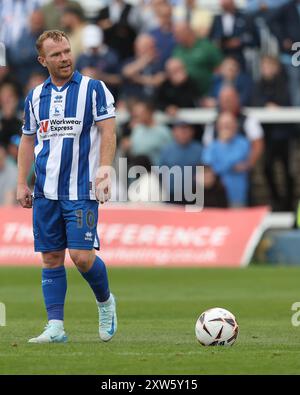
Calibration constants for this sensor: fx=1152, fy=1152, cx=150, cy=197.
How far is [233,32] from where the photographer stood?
22.2 metres

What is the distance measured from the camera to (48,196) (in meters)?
9.73

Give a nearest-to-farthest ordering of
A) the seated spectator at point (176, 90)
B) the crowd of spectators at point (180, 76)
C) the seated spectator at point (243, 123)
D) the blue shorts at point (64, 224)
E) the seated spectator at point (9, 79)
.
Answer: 1. the blue shorts at point (64, 224)
2. the seated spectator at point (243, 123)
3. the crowd of spectators at point (180, 76)
4. the seated spectator at point (176, 90)
5. the seated spectator at point (9, 79)

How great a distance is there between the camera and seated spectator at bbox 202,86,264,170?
70.5 ft

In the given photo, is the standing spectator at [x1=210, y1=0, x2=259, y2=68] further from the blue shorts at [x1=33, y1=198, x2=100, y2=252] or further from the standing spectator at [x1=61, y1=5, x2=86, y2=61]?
the blue shorts at [x1=33, y1=198, x2=100, y2=252]

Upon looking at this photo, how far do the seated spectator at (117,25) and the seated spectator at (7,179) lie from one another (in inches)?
123

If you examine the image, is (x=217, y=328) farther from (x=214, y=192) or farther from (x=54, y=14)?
(x=54, y=14)

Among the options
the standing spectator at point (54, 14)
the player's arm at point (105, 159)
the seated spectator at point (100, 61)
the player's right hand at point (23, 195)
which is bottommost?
the player's right hand at point (23, 195)

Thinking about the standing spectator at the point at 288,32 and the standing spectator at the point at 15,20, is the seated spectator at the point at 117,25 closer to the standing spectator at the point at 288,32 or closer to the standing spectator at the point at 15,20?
the standing spectator at the point at 15,20

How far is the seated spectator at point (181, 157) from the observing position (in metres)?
21.8

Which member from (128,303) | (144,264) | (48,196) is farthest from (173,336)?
(144,264)

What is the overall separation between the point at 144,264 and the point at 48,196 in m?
11.9

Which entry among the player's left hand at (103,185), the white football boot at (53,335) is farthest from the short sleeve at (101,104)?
the white football boot at (53,335)

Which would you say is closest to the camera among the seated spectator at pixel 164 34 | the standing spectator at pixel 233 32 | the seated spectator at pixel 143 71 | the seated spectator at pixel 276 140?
the standing spectator at pixel 233 32

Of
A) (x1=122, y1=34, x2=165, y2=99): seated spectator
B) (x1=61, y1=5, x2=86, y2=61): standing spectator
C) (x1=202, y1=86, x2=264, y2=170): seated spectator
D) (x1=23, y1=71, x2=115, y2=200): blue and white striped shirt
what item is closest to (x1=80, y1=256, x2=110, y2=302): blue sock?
(x1=23, y1=71, x2=115, y2=200): blue and white striped shirt
